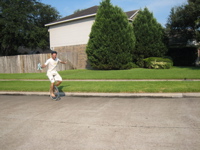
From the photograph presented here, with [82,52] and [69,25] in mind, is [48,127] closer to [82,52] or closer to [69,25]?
[82,52]

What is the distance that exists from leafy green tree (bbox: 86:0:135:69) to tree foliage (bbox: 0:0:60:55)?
601 inches

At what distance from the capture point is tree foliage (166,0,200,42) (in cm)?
2119

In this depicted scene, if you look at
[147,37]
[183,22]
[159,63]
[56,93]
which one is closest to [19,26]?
[147,37]

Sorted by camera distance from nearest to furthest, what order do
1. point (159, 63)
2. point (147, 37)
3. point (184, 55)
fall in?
point (159, 63)
point (147, 37)
point (184, 55)

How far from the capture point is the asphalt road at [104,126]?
11.3 feet

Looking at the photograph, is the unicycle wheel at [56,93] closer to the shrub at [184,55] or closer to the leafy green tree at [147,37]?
the leafy green tree at [147,37]

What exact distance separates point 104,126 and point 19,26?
29.1m

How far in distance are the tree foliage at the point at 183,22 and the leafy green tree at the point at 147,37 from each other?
346cm

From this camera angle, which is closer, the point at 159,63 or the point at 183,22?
the point at 159,63

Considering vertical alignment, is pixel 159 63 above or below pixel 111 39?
below

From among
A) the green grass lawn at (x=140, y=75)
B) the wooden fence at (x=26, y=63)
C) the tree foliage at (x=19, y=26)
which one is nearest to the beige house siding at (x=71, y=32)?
the wooden fence at (x=26, y=63)

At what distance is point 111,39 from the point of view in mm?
19266

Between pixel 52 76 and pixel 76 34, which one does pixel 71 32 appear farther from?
pixel 52 76

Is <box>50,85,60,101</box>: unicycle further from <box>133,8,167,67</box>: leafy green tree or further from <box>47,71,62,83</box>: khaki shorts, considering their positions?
<box>133,8,167,67</box>: leafy green tree
